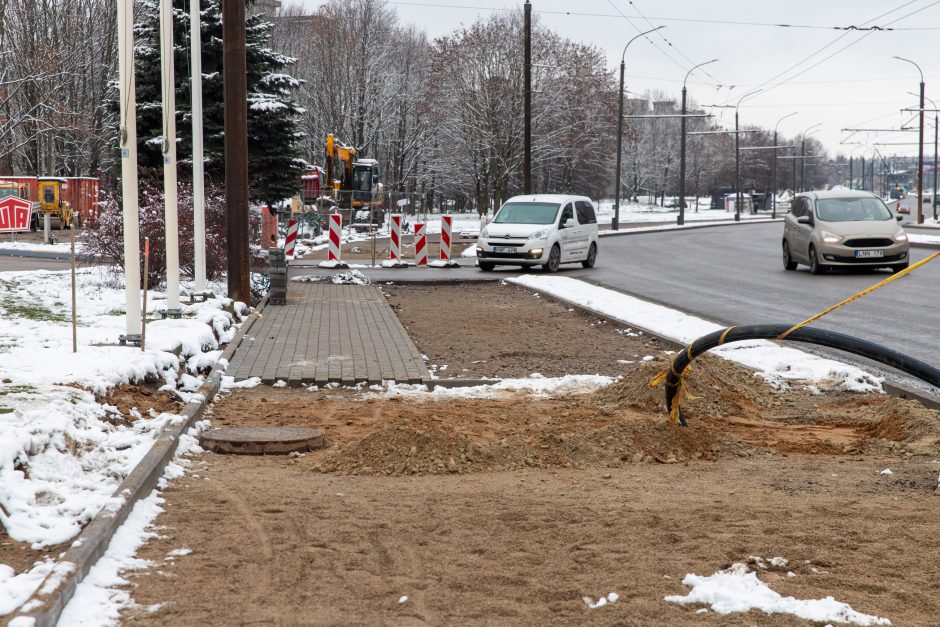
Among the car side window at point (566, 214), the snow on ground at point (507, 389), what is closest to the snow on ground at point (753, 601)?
the snow on ground at point (507, 389)

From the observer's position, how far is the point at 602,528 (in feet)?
17.4

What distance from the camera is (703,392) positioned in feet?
29.2

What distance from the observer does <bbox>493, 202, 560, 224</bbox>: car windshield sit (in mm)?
28016

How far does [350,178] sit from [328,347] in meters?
43.5

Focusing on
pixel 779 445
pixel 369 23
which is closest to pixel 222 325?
pixel 779 445

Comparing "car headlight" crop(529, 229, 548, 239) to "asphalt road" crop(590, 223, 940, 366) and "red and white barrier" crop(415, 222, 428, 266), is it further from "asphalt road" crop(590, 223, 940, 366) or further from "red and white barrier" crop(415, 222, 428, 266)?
"red and white barrier" crop(415, 222, 428, 266)

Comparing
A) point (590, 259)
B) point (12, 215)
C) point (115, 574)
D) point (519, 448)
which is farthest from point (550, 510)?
point (590, 259)

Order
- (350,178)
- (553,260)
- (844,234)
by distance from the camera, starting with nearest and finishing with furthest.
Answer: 1. (844,234)
2. (553,260)
3. (350,178)

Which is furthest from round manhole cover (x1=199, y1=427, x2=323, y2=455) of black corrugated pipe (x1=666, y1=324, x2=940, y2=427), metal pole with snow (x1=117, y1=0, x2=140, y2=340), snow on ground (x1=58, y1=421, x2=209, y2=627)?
metal pole with snow (x1=117, y1=0, x2=140, y2=340)

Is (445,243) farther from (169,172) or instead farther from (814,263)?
(169,172)

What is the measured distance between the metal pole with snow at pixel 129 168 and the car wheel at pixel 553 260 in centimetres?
1727

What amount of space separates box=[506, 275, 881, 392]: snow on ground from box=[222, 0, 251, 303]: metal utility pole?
5550 mm

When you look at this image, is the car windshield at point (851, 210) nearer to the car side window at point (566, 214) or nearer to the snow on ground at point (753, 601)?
the car side window at point (566, 214)

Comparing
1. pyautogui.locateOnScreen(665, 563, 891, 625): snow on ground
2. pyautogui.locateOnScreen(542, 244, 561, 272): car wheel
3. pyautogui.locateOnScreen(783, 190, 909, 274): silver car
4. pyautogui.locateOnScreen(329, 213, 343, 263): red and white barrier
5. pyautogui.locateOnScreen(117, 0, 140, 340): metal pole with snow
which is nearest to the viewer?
pyautogui.locateOnScreen(665, 563, 891, 625): snow on ground
